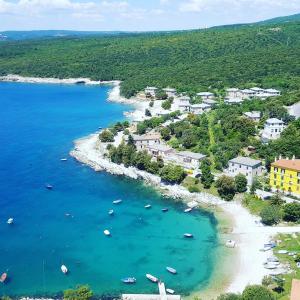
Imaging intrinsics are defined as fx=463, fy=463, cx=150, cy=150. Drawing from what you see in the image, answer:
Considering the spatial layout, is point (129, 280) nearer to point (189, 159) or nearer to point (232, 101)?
point (189, 159)

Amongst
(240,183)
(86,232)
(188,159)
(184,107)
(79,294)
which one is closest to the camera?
(79,294)

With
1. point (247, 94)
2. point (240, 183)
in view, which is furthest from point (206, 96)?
point (240, 183)

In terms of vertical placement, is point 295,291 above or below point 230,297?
above

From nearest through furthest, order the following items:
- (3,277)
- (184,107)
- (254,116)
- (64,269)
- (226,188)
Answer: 1. (3,277)
2. (64,269)
3. (226,188)
4. (254,116)
5. (184,107)

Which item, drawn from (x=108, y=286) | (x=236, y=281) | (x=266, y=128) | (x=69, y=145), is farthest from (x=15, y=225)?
(x=266, y=128)

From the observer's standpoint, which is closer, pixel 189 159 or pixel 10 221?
pixel 10 221

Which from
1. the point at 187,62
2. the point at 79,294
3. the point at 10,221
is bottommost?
the point at 10,221
